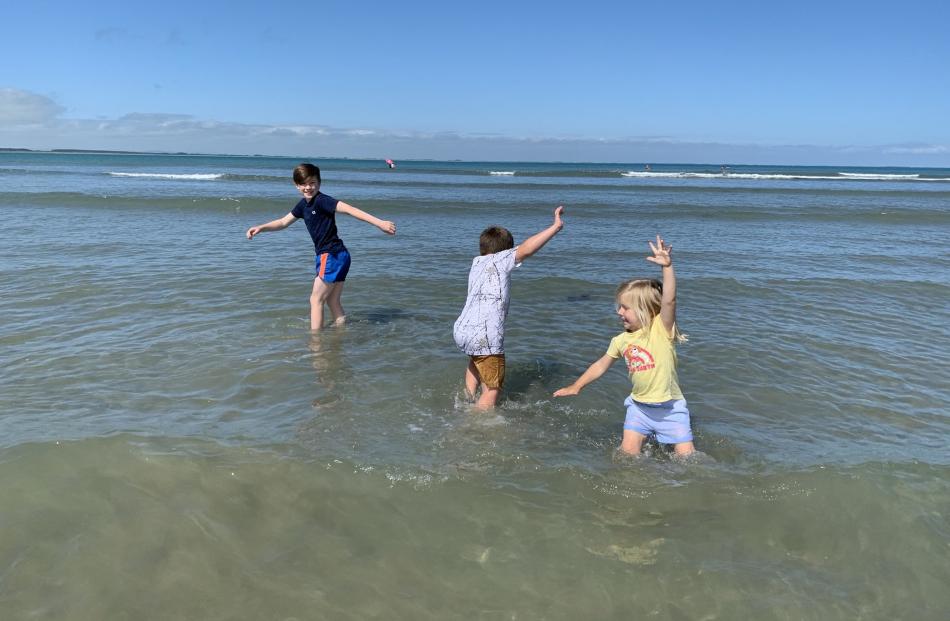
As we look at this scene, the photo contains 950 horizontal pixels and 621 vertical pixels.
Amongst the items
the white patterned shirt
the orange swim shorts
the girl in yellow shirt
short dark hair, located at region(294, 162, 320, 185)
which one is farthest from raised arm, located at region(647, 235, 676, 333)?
short dark hair, located at region(294, 162, 320, 185)

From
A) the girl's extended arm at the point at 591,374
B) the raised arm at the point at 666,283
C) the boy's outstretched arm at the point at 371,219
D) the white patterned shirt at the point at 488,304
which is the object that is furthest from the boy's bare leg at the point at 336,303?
the raised arm at the point at 666,283

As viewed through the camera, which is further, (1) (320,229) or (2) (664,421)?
(1) (320,229)

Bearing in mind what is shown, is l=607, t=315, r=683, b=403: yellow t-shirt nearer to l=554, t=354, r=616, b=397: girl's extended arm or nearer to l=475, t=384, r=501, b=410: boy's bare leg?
l=554, t=354, r=616, b=397: girl's extended arm

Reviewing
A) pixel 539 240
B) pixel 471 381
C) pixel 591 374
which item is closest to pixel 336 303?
pixel 471 381

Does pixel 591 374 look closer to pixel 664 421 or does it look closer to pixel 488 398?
pixel 664 421

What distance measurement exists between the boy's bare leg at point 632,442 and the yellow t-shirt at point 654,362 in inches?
10.2

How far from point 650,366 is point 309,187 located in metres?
4.26

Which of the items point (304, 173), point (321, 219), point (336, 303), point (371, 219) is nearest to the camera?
point (371, 219)

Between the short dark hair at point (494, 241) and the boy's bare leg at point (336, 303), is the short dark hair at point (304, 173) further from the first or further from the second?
the short dark hair at point (494, 241)

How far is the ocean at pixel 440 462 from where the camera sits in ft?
9.23

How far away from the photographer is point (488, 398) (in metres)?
4.81

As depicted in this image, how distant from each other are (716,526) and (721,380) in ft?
8.51

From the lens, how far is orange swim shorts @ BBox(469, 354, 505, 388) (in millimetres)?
4734

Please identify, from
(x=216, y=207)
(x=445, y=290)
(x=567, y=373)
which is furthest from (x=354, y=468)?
(x=216, y=207)
